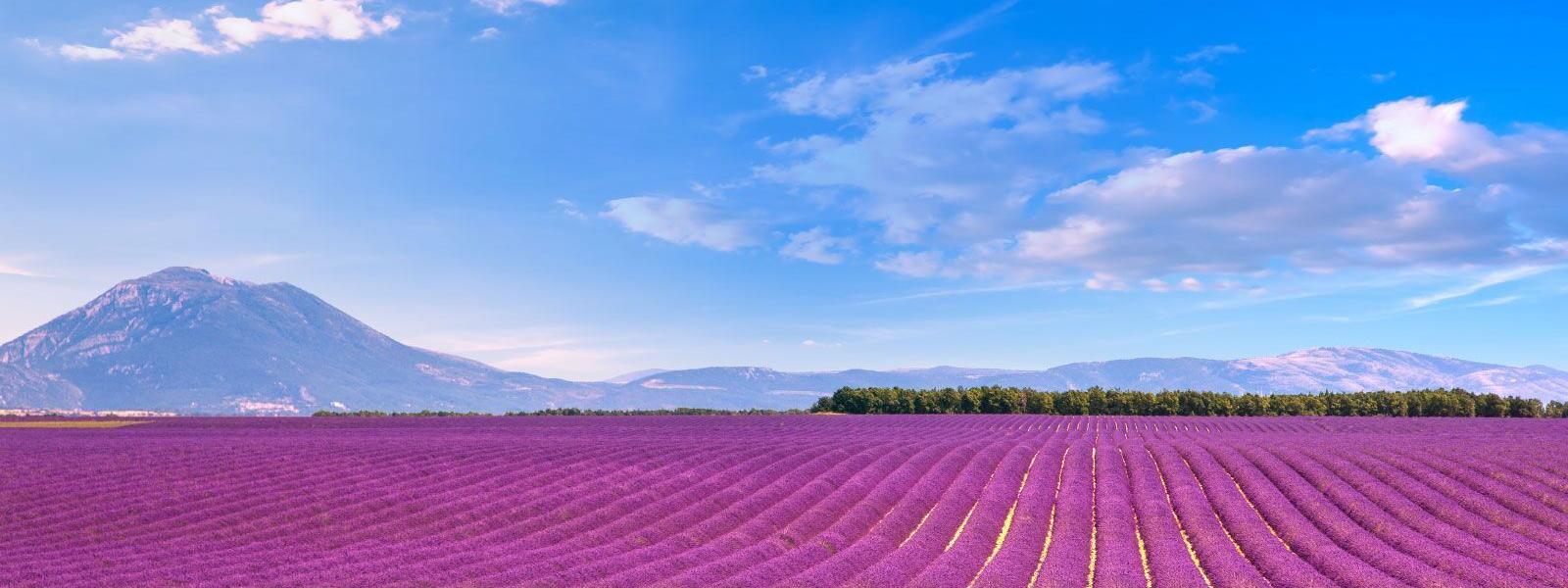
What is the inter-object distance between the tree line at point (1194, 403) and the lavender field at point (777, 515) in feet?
173

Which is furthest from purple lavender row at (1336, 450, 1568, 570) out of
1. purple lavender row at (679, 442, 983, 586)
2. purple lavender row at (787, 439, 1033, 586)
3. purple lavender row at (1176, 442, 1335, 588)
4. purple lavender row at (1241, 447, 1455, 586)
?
purple lavender row at (679, 442, 983, 586)

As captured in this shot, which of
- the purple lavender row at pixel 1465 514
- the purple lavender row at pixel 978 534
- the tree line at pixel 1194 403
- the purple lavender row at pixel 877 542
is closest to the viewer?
the purple lavender row at pixel 877 542

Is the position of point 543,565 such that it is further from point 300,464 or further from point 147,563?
point 300,464

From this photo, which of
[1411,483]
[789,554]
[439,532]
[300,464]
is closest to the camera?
[789,554]

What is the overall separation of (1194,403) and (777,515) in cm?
7680

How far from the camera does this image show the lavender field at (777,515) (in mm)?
17344

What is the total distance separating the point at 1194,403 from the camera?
301 feet

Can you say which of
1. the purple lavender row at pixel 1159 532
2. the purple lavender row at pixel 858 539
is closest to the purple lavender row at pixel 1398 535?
the purple lavender row at pixel 1159 532

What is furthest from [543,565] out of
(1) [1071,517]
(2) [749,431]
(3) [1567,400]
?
(3) [1567,400]

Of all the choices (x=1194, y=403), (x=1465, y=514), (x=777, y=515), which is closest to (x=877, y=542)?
(x=777, y=515)

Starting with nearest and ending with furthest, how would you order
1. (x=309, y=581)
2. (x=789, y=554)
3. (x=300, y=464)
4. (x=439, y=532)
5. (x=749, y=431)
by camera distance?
(x=309, y=581), (x=789, y=554), (x=439, y=532), (x=300, y=464), (x=749, y=431)

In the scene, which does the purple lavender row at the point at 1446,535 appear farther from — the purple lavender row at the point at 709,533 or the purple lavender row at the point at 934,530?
the purple lavender row at the point at 709,533

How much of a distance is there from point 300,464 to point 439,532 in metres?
11.0

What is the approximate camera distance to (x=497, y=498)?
81.8ft
